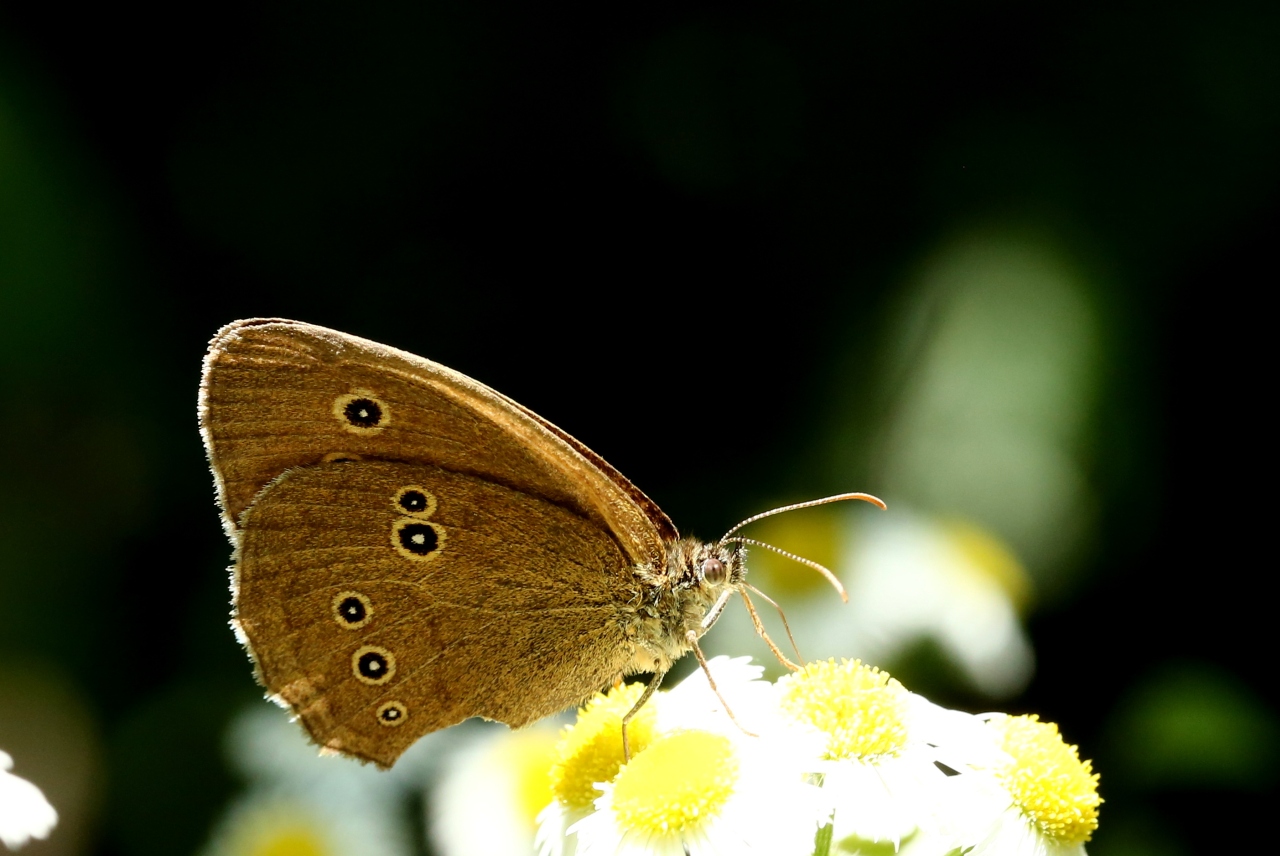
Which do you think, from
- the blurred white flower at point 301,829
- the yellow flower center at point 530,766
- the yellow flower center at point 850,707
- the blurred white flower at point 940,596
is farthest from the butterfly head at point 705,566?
the blurred white flower at point 301,829

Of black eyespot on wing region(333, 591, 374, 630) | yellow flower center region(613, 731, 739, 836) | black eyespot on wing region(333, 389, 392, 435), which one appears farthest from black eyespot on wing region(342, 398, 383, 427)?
yellow flower center region(613, 731, 739, 836)

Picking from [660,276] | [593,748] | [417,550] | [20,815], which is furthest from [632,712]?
[660,276]

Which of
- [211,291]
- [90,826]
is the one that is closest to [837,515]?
[211,291]

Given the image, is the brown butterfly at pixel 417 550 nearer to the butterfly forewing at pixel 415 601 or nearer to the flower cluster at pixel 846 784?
the butterfly forewing at pixel 415 601

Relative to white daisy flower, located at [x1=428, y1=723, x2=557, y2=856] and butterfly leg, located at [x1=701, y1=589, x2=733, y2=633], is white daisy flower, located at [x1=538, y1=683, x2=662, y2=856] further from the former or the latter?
white daisy flower, located at [x1=428, y1=723, x2=557, y2=856]

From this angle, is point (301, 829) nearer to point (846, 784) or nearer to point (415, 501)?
point (415, 501)

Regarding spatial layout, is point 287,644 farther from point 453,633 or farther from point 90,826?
point 90,826
